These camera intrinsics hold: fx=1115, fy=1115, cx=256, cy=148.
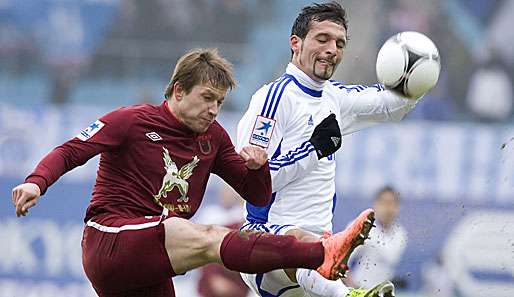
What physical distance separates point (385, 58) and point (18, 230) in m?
7.19

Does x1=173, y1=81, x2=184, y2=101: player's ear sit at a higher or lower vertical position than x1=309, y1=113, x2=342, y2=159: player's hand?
higher

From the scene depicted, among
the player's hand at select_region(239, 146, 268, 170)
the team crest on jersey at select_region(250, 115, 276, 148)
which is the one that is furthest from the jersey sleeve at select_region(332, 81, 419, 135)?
the player's hand at select_region(239, 146, 268, 170)

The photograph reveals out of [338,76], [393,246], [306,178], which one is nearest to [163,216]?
[306,178]

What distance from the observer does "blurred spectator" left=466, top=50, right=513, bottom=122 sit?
12508mm

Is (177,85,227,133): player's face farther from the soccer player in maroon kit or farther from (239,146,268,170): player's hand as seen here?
(239,146,268,170): player's hand

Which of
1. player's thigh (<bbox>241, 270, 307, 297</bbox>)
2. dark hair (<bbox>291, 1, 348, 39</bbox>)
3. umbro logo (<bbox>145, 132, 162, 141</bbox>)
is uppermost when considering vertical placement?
dark hair (<bbox>291, 1, 348, 39</bbox>)

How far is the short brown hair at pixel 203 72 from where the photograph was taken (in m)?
5.41

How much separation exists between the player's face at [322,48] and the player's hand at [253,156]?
2.70 feet

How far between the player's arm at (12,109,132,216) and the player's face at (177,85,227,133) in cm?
28

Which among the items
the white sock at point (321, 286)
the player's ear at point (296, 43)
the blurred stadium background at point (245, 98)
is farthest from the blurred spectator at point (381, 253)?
the blurred stadium background at point (245, 98)

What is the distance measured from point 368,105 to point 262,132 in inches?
33.9

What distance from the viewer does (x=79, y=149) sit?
527cm

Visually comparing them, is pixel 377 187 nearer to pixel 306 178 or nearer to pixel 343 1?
pixel 343 1

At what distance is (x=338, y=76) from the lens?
1280 centimetres
